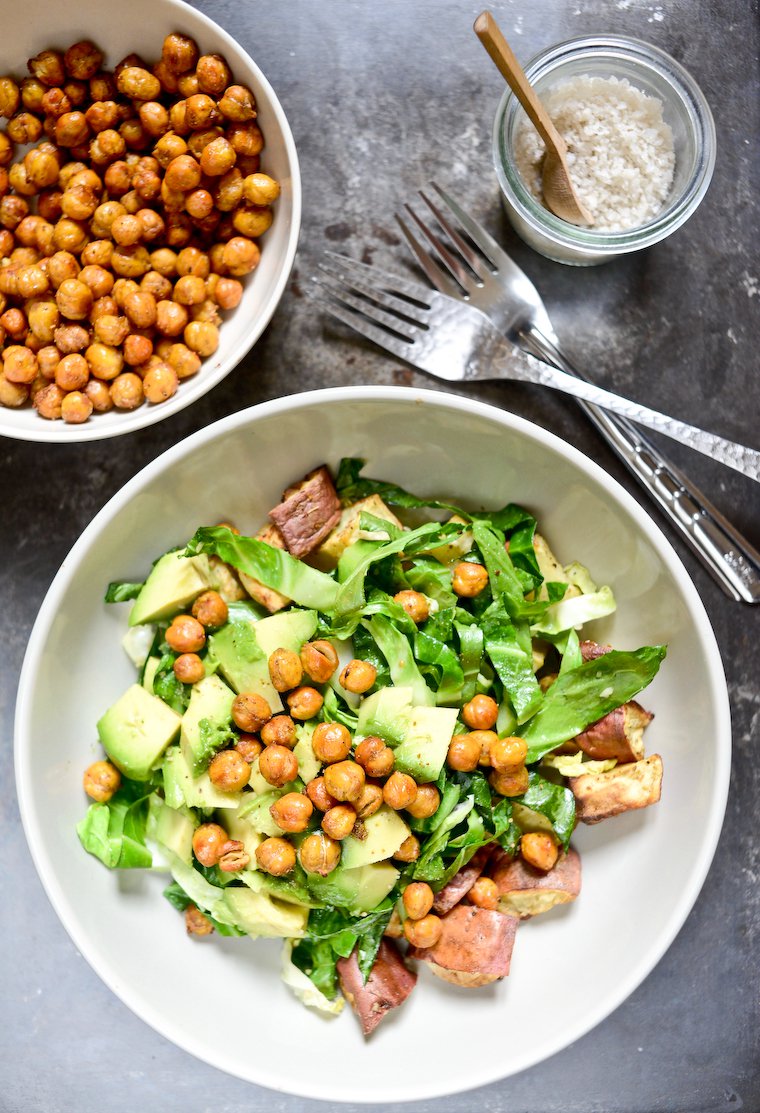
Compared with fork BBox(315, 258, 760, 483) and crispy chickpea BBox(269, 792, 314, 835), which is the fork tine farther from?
crispy chickpea BBox(269, 792, 314, 835)

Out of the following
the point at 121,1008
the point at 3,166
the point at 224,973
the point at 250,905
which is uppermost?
the point at 3,166

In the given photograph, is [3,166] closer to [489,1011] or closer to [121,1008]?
[121,1008]

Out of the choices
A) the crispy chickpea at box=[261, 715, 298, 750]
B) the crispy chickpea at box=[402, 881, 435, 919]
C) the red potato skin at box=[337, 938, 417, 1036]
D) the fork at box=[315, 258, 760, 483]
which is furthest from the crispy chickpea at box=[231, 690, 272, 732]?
the fork at box=[315, 258, 760, 483]

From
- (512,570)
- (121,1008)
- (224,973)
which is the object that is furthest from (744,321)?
(121,1008)

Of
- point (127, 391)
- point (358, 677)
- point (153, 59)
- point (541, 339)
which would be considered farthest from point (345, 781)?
point (153, 59)

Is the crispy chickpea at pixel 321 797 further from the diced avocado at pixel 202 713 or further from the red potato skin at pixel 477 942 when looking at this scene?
the red potato skin at pixel 477 942
